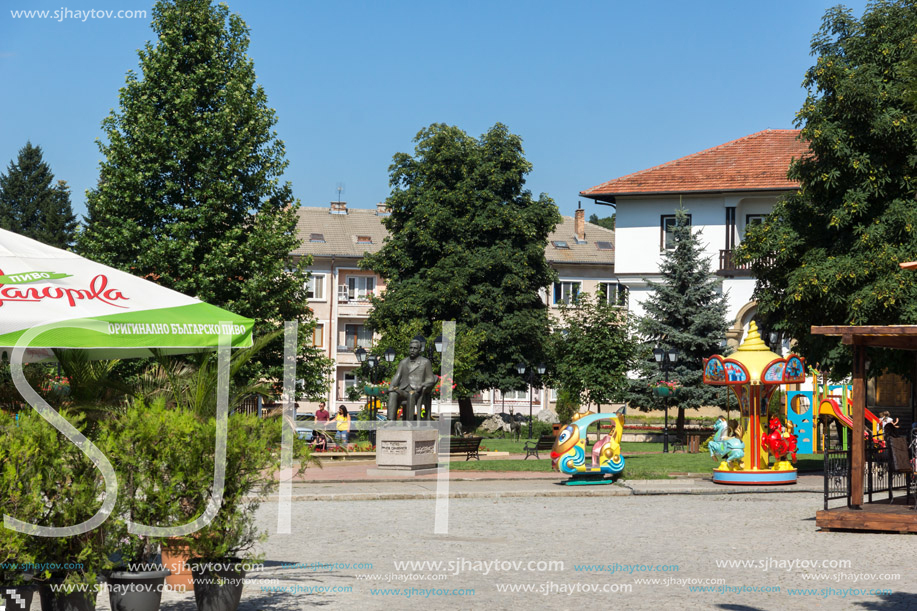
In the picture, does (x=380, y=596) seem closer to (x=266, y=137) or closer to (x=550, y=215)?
(x=266, y=137)

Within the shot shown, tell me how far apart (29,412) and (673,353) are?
3083 cm

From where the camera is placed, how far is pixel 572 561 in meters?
10.7

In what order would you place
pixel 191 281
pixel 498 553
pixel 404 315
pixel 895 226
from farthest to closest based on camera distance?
pixel 404 315 < pixel 191 281 < pixel 895 226 < pixel 498 553

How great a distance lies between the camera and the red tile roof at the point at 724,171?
44.9 metres

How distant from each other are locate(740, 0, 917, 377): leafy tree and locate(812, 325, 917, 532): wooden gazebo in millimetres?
8566

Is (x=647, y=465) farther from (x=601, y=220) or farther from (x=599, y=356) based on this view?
(x=601, y=220)

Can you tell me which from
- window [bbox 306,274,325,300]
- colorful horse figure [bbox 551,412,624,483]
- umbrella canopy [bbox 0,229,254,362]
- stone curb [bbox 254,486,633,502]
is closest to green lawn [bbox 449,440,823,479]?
colorful horse figure [bbox 551,412,624,483]

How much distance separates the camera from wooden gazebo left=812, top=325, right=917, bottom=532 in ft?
43.2

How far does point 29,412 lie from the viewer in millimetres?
6750

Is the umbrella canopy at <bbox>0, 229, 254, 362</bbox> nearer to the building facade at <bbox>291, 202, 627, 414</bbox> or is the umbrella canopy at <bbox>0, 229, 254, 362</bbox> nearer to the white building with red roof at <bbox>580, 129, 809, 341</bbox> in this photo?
the white building with red roof at <bbox>580, 129, 809, 341</bbox>

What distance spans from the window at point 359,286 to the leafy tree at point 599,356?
29.7m

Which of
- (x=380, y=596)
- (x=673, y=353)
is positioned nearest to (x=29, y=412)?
(x=380, y=596)

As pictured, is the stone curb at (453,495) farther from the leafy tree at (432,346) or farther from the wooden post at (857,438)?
the leafy tree at (432,346)

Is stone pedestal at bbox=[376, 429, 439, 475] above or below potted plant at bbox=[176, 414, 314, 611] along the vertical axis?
below
